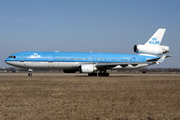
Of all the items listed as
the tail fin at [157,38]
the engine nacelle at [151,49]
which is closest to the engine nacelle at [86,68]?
the engine nacelle at [151,49]

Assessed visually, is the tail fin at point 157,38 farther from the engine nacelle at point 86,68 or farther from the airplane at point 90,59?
the engine nacelle at point 86,68

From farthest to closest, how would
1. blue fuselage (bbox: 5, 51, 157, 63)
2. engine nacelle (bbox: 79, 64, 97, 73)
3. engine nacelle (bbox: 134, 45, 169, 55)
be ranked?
engine nacelle (bbox: 134, 45, 169, 55), engine nacelle (bbox: 79, 64, 97, 73), blue fuselage (bbox: 5, 51, 157, 63)

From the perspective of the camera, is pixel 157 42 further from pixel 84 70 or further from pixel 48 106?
pixel 48 106

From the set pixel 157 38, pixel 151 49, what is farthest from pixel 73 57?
pixel 157 38

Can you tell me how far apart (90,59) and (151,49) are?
45.9ft

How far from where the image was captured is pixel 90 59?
44469 mm

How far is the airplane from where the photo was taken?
41.5 metres

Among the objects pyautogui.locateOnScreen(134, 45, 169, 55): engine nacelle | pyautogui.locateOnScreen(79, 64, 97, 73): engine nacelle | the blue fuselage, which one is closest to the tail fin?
pyautogui.locateOnScreen(134, 45, 169, 55): engine nacelle

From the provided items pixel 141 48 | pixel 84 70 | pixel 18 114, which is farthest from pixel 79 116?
pixel 141 48

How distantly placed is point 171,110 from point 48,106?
562 cm

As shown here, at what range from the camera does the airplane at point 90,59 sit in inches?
1635

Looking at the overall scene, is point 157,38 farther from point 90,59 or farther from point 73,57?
point 73,57

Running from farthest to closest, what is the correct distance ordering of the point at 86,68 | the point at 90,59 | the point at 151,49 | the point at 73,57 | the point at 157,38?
the point at 157,38
the point at 151,49
the point at 90,59
the point at 73,57
the point at 86,68

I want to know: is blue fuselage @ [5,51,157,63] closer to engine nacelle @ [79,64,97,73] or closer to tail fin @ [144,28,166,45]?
engine nacelle @ [79,64,97,73]
